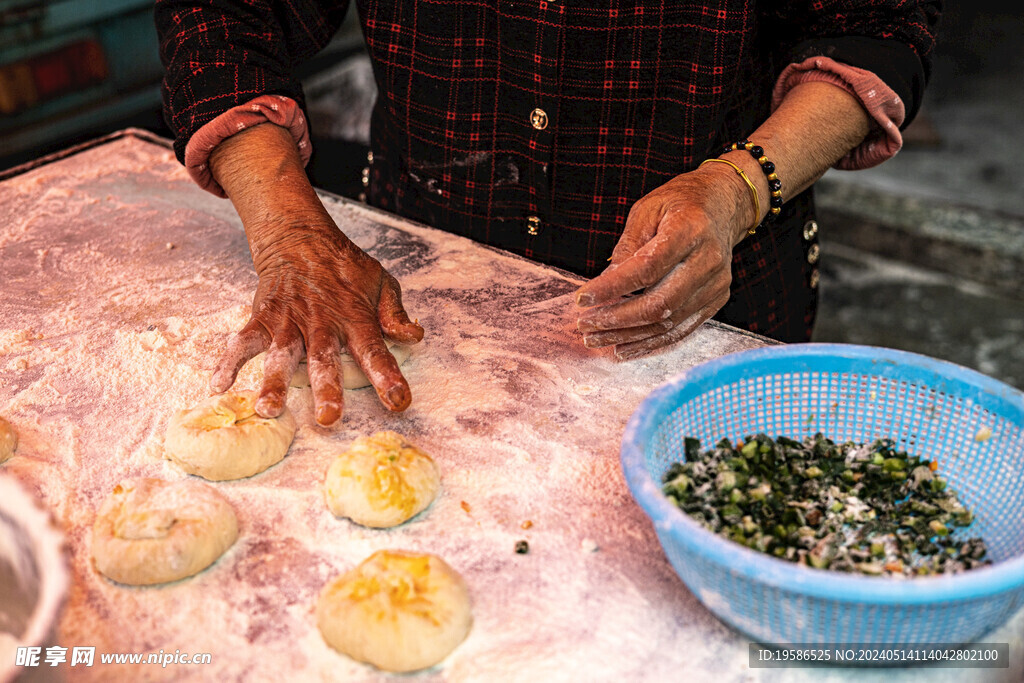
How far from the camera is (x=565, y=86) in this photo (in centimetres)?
186

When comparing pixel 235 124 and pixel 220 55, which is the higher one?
pixel 220 55

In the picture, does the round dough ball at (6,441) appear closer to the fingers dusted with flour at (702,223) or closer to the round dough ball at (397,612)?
the round dough ball at (397,612)

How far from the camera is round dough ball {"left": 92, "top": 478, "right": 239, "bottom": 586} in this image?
1.17m

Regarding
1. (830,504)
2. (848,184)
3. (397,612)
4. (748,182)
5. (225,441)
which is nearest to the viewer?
(397,612)

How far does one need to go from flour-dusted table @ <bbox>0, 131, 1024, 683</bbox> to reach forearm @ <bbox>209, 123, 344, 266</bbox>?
19cm

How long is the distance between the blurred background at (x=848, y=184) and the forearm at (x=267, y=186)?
1148mm

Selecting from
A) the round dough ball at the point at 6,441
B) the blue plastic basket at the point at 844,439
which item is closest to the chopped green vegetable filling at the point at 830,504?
the blue plastic basket at the point at 844,439

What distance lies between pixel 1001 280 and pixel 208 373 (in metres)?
4.43

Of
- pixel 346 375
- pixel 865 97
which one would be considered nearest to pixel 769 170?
pixel 865 97

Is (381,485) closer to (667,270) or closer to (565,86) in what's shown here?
(667,270)

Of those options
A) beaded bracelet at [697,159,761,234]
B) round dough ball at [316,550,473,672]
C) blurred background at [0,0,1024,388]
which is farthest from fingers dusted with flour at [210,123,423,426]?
blurred background at [0,0,1024,388]

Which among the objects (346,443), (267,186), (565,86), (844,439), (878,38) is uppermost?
(878,38)

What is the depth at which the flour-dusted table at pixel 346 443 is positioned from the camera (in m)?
1.11

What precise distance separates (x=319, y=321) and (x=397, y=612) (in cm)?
66
